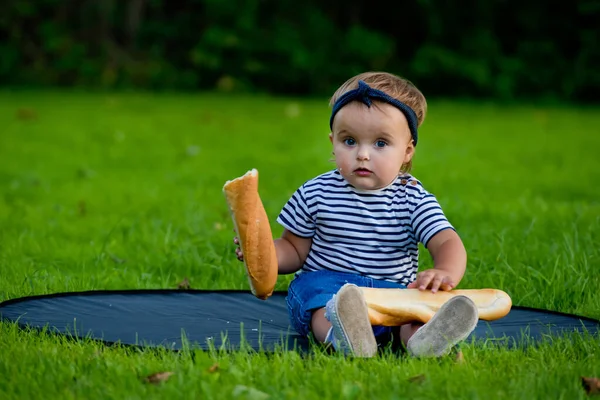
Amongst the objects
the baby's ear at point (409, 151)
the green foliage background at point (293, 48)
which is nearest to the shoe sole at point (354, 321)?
the baby's ear at point (409, 151)

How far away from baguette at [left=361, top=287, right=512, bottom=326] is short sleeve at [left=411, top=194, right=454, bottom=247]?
0.24 m

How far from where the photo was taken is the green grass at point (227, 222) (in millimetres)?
2396

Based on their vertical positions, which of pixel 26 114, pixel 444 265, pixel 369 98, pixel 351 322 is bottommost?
pixel 26 114

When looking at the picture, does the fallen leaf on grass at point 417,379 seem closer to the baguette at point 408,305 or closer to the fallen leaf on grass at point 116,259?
the baguette at point 408,305

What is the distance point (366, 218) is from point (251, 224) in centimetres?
46

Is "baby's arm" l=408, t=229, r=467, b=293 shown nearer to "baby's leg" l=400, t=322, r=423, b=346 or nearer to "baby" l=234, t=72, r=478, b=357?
"baby" l=234, t=72, r=478, b=357

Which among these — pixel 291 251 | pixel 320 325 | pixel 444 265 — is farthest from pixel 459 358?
pixel 291 251

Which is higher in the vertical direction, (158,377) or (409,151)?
(409,151)

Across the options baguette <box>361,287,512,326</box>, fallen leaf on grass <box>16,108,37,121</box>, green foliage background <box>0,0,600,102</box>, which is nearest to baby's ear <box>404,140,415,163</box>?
baguette <box>361,287,512,326</box>

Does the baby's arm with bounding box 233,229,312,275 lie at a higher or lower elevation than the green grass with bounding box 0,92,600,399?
higher

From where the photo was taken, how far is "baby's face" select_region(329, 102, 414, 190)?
116 inches

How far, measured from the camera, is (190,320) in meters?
3.24

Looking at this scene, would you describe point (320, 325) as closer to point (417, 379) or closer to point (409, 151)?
point (417, 379)

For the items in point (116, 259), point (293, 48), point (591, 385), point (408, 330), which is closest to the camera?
point (591, 385)
